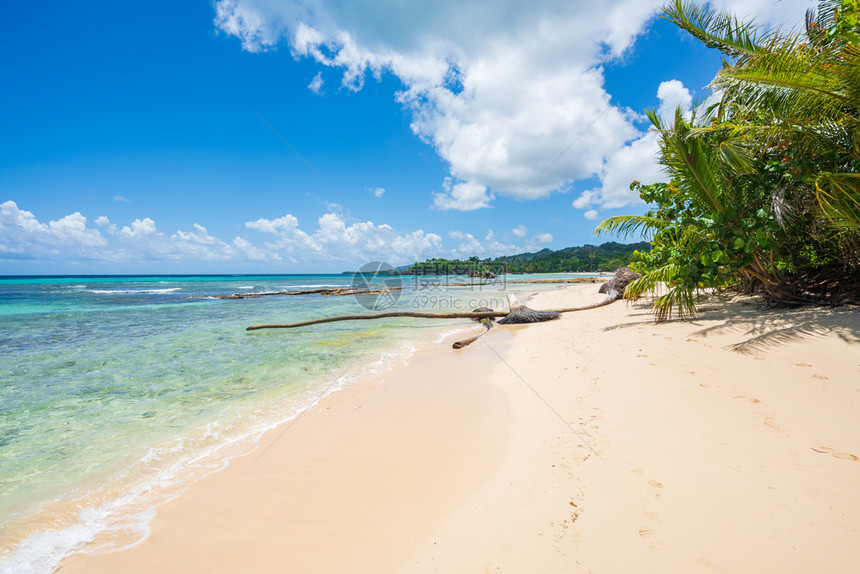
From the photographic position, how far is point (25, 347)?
10.3 metres

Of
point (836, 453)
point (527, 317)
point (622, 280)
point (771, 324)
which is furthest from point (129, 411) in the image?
point (622, 280)

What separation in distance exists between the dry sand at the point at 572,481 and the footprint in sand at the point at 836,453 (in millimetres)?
20

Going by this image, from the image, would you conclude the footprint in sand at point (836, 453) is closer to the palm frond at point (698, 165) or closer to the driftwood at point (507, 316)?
the palm frond at point (698, 165)

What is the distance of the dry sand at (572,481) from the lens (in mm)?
2121

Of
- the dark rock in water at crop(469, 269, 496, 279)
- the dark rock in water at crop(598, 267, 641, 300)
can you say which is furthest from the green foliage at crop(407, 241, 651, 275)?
the dark rock in water at crop(598, 267, 641, 300)

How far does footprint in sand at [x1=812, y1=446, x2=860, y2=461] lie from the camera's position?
2607mm

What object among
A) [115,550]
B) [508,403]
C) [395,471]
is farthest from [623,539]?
[115,550]

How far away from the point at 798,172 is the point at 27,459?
1278 centimetres

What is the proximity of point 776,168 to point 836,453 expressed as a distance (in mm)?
6442

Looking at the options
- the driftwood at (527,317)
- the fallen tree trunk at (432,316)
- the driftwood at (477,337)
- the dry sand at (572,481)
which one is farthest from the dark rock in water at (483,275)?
the dry sand at (572,481)

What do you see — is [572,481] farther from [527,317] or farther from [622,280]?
[622,280]

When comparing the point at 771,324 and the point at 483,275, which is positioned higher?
the point at 483,275

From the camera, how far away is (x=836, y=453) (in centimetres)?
268

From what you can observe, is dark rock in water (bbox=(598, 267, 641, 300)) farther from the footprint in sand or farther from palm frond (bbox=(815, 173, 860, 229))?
the footprint in sand
